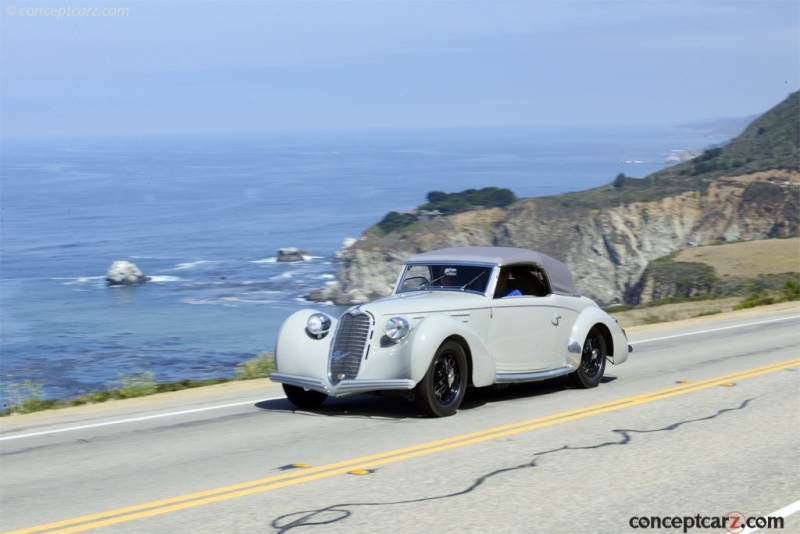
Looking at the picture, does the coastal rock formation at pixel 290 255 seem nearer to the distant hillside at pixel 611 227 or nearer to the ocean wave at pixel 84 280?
the distant hillside at pixel 611 227

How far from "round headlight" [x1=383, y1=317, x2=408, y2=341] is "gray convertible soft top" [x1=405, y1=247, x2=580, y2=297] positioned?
5.57ft

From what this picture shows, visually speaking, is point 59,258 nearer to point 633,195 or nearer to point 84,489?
point 633,195

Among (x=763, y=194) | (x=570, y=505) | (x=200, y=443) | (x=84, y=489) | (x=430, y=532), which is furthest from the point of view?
(x=763, y=194)

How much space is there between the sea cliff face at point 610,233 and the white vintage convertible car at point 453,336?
8641 cm

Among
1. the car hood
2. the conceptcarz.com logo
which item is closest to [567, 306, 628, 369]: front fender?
the car hood

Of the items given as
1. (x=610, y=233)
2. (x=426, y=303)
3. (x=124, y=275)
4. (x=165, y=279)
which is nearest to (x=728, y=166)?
(x=610, y=233)

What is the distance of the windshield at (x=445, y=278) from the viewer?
37.2ft

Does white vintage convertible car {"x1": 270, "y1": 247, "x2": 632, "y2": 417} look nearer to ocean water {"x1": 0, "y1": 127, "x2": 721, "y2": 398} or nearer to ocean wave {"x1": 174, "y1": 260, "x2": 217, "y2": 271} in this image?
ocean water {"x1": 0, "y1": 127, "x2": 721, "y2": 398}

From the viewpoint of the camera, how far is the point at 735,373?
13805 millimetres

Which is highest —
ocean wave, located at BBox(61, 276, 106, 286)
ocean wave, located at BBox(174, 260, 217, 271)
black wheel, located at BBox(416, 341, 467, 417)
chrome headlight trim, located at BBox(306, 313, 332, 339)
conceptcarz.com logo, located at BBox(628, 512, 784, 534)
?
chrome headlight trim, located at BBox(306, 313, 332, 339)

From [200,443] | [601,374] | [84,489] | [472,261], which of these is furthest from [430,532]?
[601,374]

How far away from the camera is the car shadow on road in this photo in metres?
10.6

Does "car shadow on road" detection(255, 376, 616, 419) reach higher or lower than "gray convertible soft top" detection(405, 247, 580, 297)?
lower

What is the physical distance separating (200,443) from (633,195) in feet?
338
